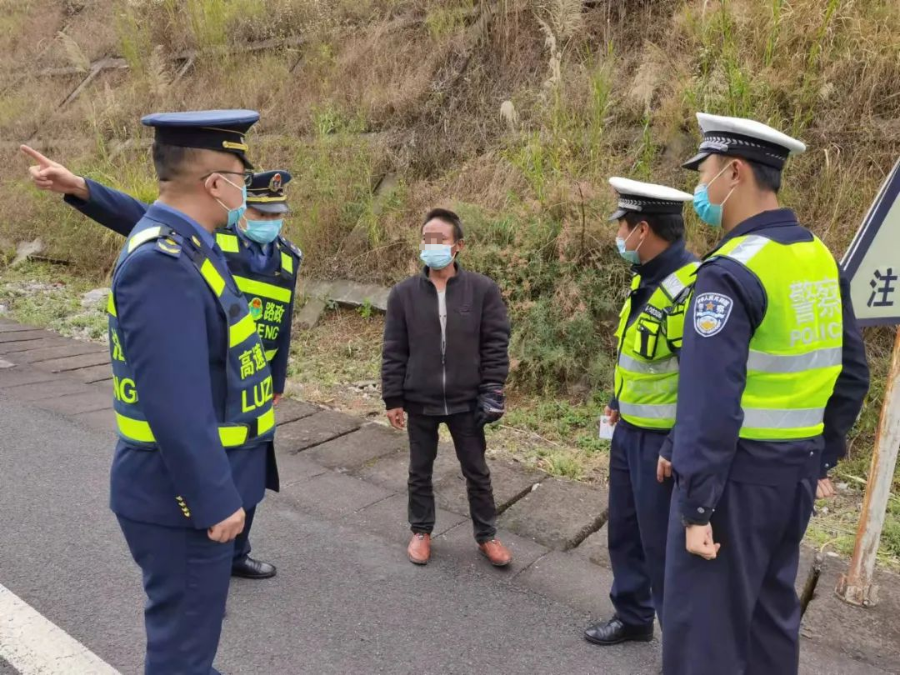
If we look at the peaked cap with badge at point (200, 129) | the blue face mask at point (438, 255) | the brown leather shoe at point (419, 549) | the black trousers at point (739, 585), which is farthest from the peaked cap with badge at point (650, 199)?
the brown leather shoe at point (419, 549)

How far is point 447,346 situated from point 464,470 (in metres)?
0.66

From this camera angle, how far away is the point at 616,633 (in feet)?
9.20

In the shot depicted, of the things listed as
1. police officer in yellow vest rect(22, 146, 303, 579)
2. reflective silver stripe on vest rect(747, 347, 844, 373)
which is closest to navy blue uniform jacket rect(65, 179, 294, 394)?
police officer in yellow vest rect(22, 146, 303, 579)

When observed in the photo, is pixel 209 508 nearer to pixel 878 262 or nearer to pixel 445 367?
pixel 445 367

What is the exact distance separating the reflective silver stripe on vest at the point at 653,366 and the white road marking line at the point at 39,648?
2276 mm

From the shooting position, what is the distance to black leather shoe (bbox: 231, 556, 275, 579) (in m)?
3.23

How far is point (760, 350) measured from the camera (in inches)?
77.5

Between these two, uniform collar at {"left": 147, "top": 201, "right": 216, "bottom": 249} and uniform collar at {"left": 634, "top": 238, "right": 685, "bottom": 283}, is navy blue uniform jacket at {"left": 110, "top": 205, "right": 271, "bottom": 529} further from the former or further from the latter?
uniform collar at {"left": 634, "top": 238, "right": 685, "bottom": 283}

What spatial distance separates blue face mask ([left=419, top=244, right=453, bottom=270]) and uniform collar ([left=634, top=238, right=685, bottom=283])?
3.47 ft

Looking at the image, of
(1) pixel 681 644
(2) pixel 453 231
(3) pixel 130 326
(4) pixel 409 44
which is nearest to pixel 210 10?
(4) pixel 409 44

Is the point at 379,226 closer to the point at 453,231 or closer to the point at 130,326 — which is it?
the point at 453,231

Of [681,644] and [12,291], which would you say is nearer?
[681,644]

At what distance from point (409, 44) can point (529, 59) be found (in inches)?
85.1

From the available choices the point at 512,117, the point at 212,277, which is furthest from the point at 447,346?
the point at 512,117
